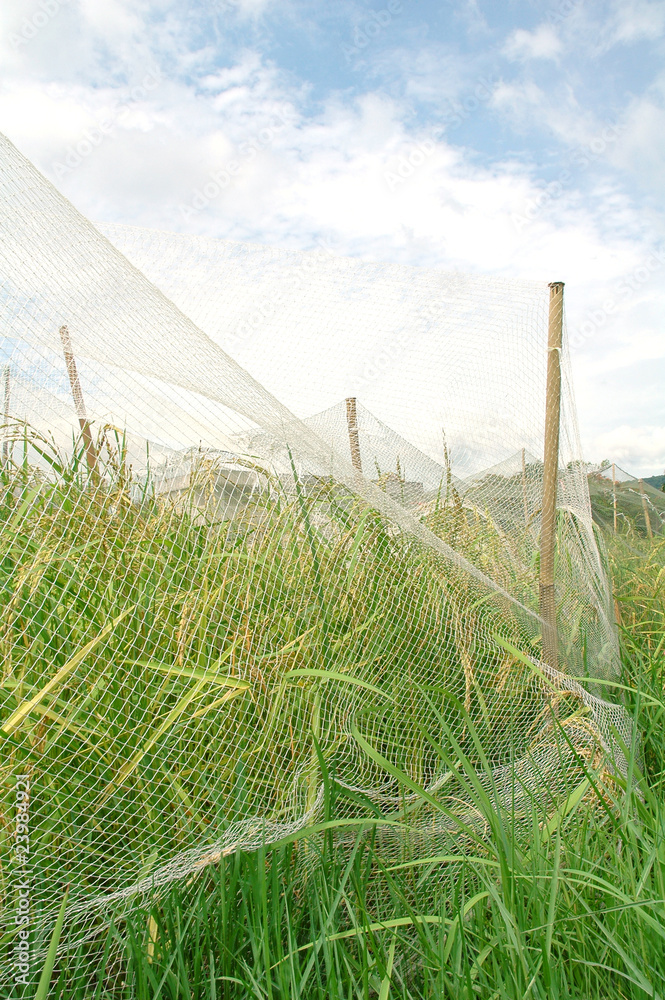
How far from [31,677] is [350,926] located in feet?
2.76

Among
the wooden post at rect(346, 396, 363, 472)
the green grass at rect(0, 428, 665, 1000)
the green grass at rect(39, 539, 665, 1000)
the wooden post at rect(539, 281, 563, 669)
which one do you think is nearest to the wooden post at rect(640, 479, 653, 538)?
the wooden post at rect(539, 281, 563, 669)

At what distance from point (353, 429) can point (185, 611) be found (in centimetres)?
137

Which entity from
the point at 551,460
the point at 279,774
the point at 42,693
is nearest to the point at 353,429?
the point at 551,460

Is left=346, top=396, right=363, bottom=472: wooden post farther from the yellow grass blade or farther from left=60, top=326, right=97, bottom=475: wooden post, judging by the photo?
the yellow grass blade

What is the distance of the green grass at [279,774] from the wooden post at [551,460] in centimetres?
53

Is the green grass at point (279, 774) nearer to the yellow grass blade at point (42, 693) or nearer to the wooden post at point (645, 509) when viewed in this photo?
the yellow grass blade at point (42, 693)

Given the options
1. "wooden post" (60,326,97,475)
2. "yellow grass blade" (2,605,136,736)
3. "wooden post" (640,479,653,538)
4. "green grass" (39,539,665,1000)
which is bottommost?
"green grass" (39,539,665,1000)

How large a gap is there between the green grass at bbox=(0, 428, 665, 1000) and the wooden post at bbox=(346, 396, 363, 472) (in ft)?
2.48

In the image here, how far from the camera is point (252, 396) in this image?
1.60 meters

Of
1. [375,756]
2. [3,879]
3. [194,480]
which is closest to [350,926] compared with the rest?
[375,756]

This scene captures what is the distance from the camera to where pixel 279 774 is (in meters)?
1.35

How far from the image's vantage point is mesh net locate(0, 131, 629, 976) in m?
1.23

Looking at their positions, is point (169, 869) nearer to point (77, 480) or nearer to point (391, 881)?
point (391, 881)

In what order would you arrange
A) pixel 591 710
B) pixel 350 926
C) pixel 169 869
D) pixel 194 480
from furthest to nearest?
pixel 591 710 → pixel 194 480 → pixel 350 926 → pixel 169 869
